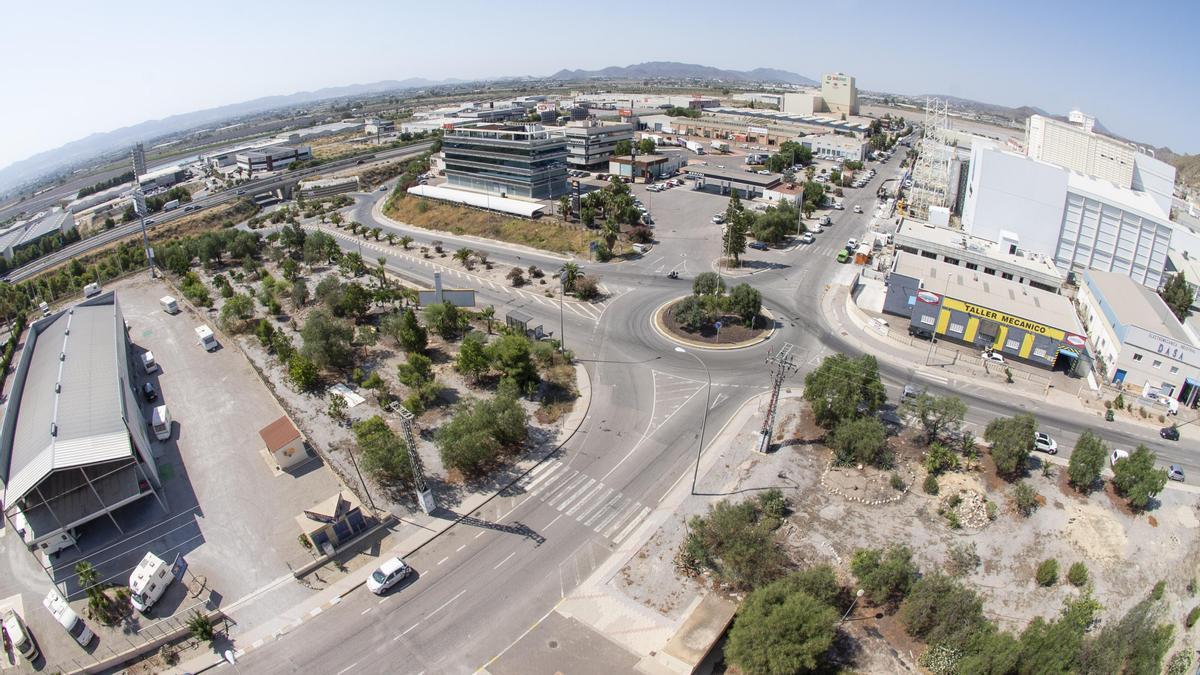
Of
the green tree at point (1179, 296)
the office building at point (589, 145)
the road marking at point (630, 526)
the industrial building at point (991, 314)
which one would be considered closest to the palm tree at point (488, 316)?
the road marking at point (630, 526)

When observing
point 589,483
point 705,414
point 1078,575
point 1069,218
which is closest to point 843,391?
point 705,414

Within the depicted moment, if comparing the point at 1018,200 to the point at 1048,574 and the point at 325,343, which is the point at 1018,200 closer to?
the point at 1048,574

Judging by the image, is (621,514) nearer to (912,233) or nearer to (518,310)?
(518,310)

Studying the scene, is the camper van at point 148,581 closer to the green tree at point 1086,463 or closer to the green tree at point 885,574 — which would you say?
the green tree at point 885,574

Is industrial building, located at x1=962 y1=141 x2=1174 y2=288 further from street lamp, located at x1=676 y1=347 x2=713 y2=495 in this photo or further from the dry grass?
the dry grass

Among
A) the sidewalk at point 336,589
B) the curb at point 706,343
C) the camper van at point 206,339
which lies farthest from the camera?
the camper van at point 206,339

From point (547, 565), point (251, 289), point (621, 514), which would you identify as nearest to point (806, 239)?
point (621, 514)
